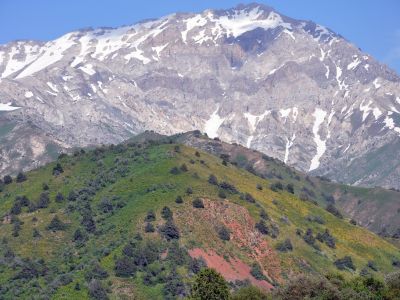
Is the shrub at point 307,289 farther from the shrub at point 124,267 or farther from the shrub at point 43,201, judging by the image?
the shrub at point 43,201

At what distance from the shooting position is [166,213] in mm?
180625

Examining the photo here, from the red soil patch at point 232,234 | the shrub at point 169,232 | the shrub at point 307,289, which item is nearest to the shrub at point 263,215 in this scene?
the red soil patch at point 232,234

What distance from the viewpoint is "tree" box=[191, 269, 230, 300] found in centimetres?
12475

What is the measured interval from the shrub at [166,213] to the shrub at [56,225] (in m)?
21.5

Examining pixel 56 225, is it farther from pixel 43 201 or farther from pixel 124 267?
pixel 124 267

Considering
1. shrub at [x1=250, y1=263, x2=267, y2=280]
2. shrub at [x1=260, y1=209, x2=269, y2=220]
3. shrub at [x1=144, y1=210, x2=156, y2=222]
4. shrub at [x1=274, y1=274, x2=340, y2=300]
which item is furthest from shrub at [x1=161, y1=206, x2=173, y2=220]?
shrub at [x1=274, y1=274, x2=340, y2=300]

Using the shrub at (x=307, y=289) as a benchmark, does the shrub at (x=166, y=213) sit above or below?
above

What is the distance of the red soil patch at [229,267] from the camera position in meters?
168

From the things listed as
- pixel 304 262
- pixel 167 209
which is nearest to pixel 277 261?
pixel 304 262

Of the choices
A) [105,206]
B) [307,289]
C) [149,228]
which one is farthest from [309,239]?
[307,289]

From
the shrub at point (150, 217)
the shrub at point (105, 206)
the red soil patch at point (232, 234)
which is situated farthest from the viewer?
the shrub at point (105, 206)

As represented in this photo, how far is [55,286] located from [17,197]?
49.3 metres

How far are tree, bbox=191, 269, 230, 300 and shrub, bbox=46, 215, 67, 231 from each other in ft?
208

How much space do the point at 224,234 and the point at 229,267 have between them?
1119 centimetres
